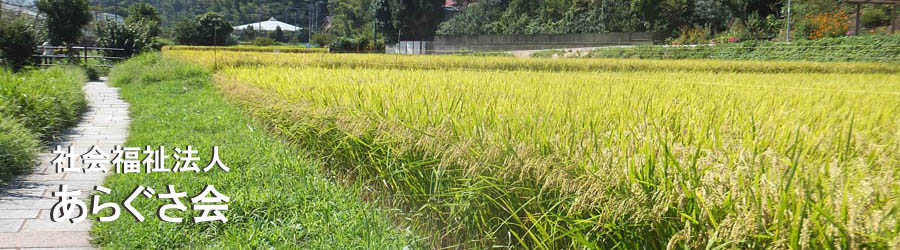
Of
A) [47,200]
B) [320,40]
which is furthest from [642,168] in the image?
[320,40]

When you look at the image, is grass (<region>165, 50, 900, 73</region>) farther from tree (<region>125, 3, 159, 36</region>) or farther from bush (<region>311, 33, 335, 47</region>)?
bush (<region>311, 33, 335, 47</region>)

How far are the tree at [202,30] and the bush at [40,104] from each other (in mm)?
26813

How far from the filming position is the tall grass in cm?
132

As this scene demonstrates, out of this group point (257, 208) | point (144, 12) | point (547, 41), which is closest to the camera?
point (257, 208)

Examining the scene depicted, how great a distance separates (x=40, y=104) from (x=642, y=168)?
6756 millimetres

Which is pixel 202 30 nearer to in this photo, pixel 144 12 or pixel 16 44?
pixel 144 12

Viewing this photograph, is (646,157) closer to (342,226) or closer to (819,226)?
(819,226)

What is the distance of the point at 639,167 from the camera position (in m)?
1.77

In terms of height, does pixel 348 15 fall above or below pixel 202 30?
above

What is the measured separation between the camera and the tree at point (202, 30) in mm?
34844

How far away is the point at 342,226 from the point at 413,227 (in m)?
0.37

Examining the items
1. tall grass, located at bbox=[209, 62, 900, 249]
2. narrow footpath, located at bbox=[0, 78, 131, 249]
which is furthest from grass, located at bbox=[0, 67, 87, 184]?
tall grass, located at bbox=[209, 62, 900, 249]

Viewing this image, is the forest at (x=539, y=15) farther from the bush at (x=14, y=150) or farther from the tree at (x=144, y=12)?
the bush at (x=14, y=150)

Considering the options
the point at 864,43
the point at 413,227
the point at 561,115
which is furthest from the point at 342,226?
the point at 864,43
